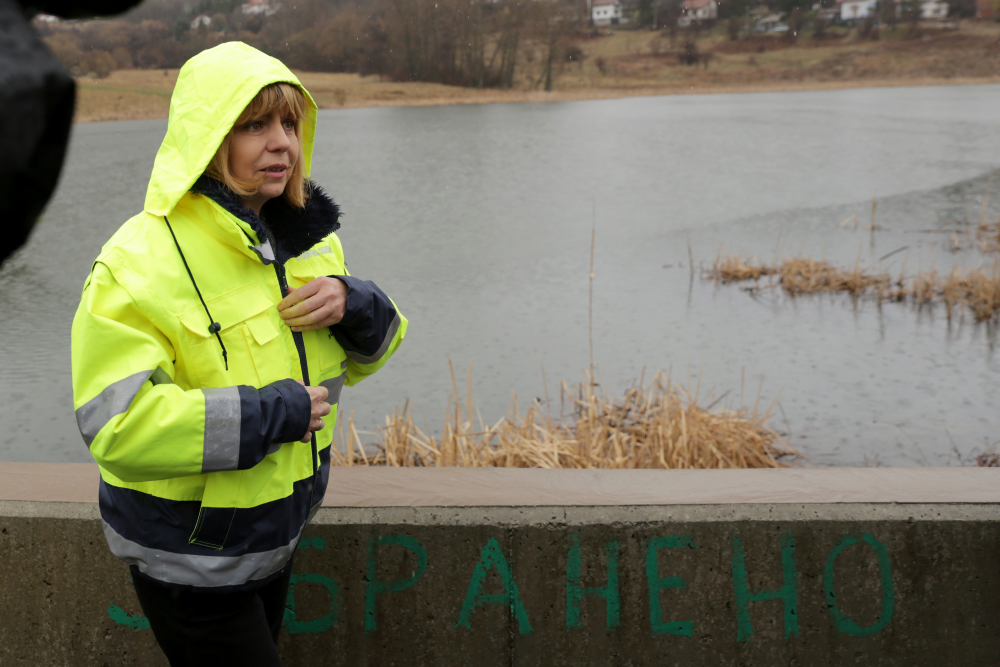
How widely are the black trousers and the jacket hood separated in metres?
0.65

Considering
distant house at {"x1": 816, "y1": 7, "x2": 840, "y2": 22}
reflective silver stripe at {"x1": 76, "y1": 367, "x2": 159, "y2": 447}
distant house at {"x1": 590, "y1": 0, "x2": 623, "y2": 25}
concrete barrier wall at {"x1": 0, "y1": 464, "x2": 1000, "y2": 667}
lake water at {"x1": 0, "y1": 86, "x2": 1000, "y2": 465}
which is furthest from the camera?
distant house at {"x1": 816, "y1": 7, "x2": 840, "y2": 22}

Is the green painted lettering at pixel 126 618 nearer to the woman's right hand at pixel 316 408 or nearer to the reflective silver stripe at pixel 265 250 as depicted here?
the woman's right hand at pixel 316 408

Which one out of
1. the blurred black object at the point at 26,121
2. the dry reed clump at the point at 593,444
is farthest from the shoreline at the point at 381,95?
the blurred black object at the point at 26,121

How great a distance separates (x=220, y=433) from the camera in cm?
140

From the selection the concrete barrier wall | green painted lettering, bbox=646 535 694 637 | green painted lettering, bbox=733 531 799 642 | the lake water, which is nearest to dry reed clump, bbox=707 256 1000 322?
the lake water

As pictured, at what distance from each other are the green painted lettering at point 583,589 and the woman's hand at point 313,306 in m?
0.89

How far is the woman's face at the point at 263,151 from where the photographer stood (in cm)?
156

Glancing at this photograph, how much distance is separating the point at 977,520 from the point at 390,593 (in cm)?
142

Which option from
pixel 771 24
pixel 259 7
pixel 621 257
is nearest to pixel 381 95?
pixel 259 7

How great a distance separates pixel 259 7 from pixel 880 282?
34.0ft

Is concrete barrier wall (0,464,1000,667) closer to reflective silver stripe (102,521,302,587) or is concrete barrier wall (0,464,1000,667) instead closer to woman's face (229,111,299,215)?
reflective silver stripe (102,521,302,587)

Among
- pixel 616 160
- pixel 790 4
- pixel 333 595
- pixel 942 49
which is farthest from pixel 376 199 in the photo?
pixel 942 49

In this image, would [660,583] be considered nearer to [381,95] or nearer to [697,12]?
[381,95]

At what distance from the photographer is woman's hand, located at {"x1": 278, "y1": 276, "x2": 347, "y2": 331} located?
1593 mm
